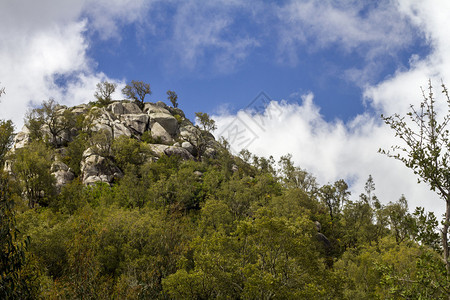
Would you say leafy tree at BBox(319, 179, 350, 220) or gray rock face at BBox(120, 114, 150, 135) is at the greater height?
gray rock face at BBox(120, 114, 150, 135)

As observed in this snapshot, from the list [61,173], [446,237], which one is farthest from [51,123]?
[446,237]

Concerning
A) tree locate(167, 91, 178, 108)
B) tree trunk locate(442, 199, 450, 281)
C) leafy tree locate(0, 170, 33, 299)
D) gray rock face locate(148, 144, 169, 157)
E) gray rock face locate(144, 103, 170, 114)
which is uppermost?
tree locate(167, 91, 178, 108)

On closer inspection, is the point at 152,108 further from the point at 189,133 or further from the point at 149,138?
the point at 149,138

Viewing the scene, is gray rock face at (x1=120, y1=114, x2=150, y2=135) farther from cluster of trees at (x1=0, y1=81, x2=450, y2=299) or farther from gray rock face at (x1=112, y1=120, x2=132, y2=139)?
cluster of trees at (x1=0, y1=81, x2=450, y2=299)

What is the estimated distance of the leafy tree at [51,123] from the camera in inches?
2854

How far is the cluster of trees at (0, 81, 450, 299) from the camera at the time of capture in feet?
32.0

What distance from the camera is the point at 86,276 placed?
59.2ft

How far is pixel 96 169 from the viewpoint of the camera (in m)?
60.4

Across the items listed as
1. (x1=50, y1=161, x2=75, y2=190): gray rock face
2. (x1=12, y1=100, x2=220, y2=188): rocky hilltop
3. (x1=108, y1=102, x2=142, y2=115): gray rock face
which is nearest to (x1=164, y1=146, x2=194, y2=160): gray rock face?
(x1=12, y1=100, x2=220, y2=188): rocky hilltop

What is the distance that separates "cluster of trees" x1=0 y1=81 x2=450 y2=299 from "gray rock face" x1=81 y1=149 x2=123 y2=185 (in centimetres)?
186

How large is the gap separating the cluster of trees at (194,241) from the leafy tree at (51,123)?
877cm

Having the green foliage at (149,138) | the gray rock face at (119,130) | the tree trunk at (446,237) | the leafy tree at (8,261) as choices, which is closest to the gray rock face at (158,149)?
the green foliage at (149,138)

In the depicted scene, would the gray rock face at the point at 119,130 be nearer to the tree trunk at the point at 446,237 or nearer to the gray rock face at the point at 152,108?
the gray rock face at the point at 152,108

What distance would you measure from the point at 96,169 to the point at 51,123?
2629cm
